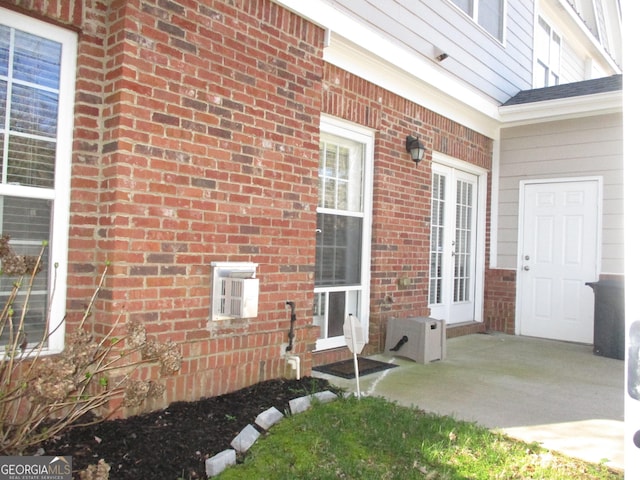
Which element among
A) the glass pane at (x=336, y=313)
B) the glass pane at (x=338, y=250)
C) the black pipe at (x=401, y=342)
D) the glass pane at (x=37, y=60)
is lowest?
the black pipe at (x=401, y=342)

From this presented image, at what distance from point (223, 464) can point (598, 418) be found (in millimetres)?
2823

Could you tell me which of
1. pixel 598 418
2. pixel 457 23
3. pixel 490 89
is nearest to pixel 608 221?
pixel 490 89

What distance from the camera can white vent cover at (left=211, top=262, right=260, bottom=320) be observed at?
11.9 feet

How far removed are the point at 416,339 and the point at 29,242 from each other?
373cm

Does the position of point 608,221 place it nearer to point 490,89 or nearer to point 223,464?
point 490,89

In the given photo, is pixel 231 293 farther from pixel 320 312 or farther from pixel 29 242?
pixel 320 312

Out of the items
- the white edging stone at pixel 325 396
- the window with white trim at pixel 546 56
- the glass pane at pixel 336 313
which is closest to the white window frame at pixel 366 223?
the glass pane at pixel 336 313

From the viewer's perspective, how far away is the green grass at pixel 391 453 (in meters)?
2.81

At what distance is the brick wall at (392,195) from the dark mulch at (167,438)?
1713mm

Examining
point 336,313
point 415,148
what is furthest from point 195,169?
point 415,148

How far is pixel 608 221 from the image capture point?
7.06 meters

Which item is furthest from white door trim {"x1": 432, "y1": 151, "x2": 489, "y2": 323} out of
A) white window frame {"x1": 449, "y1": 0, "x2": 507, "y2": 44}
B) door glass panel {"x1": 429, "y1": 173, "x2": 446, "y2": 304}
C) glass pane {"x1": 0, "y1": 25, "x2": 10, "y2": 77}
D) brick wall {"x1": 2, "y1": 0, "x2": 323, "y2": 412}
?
glass pane {"x1": 0, "y1": 25, "x2": 10, "y2": 77}

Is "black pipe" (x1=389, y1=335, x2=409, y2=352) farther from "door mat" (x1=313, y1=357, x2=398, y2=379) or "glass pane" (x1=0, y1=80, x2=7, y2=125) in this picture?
"glass pane" (x1=0, y1=80, x2=7, y2=125)

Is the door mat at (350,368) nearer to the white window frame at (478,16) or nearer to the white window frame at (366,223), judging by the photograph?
the white window frame at (366,223)
